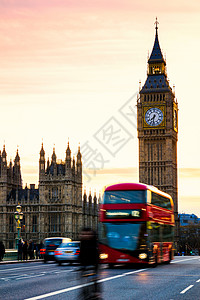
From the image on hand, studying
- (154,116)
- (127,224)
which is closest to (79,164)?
(154,116)

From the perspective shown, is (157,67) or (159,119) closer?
(159,119)

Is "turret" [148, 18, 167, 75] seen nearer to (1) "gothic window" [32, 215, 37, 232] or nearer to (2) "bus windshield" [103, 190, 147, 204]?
(1) "gothic window" [32, 215, 37, 232]

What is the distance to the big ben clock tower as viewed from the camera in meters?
111

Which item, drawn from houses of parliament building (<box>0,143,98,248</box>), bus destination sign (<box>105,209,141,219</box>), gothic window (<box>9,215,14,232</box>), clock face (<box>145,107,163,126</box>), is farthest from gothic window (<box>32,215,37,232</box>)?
bus destination sign (<box>105,209,141,219</box>)

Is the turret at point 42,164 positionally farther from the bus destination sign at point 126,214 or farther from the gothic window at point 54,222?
the bus destination sign at point 126,214

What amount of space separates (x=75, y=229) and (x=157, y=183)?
2010 cm

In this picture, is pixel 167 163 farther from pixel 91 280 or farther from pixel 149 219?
pixel 91 280

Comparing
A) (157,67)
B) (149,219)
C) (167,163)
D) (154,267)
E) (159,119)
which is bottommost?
(154,267)

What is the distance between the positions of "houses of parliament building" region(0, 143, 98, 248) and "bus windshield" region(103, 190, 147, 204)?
71030 mm

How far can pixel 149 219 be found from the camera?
26234 millimetres

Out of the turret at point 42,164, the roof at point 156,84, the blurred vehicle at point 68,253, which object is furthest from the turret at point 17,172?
the blurred vehicle at point 68,253

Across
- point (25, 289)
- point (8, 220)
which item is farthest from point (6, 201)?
point (25, 289)

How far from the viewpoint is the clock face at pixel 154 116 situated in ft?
370

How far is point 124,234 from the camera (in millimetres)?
26062
